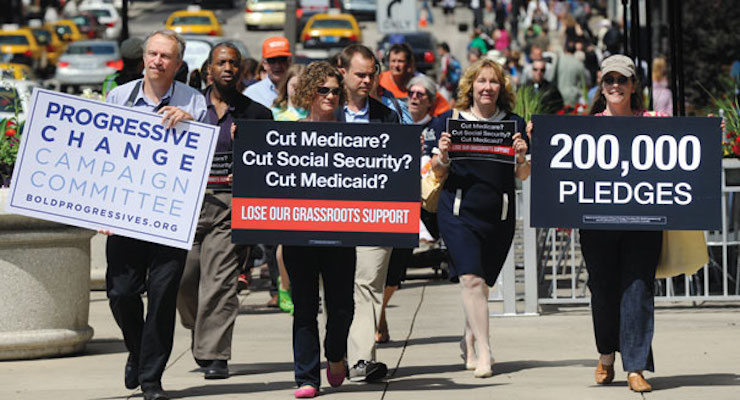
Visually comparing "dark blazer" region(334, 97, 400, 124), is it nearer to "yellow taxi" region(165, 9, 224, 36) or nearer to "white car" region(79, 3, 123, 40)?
"yellow taxi" region(165, 9, 224, 36)

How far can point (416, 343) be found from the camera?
34.5 feet

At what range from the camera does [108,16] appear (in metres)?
74.0

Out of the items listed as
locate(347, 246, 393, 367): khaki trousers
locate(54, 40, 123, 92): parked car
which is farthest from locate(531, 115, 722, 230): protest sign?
locate(54, 40, 123, 92): parked car

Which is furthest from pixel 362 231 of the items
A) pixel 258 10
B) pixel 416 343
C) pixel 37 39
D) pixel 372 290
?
pixel 258 10

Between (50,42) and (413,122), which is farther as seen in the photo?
(50,42)

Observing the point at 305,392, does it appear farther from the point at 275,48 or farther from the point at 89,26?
the point at 89,26

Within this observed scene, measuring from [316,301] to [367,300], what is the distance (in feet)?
2.28

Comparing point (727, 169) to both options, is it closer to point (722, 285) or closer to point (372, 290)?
point (722, 285)

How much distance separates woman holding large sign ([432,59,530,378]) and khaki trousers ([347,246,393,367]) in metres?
0.42

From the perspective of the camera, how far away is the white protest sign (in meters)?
25.9

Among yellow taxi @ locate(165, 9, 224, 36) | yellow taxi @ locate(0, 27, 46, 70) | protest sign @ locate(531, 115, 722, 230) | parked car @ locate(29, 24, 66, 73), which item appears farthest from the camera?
yellow taxi @ locate(165, 9, 224, 36)

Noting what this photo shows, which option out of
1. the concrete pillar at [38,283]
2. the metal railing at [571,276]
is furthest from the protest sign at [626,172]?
the concrete pillar at [38,283]

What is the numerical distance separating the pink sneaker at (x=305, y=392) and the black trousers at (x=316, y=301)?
0.09 feet

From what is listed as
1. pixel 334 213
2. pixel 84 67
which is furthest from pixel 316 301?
pixel 84 67
